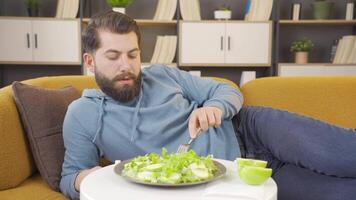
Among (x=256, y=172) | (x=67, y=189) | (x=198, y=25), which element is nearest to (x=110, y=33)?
(x=67, y=189)

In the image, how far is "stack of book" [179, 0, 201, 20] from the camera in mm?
3041

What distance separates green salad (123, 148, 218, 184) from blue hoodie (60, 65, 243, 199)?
386 mm

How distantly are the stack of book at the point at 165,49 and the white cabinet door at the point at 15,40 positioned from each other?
989 millimetres

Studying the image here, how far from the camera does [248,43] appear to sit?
3.08 m

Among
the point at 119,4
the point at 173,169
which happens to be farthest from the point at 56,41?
the point at 173,169

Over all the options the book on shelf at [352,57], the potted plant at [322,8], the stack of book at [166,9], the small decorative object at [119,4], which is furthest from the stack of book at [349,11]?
the small decorative object at [119,4]

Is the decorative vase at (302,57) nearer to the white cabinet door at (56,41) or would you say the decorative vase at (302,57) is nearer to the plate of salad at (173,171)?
the white cabinet door at (56,41)

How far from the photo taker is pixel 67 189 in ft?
3.98

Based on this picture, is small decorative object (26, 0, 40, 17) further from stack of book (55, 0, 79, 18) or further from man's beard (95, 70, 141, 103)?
man's beard (95, 70, 141, 103)

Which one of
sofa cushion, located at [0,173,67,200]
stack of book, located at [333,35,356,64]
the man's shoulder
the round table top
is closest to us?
the round table top

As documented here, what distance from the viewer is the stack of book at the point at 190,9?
3.04 m

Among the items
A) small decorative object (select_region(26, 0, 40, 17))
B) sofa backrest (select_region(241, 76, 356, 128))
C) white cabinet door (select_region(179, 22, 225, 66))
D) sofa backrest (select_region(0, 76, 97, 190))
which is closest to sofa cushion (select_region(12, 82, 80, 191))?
sofa backrest (select_region(0, 76, 97, 190))

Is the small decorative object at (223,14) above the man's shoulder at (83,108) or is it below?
above

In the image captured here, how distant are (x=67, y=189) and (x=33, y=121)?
0.93 ft
